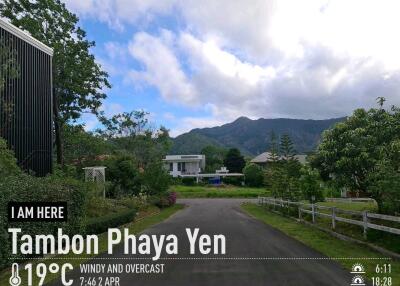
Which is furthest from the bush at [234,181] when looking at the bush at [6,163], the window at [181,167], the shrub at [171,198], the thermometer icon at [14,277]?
the thermometer icon at [14,277]

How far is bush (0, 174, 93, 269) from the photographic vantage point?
439 inches

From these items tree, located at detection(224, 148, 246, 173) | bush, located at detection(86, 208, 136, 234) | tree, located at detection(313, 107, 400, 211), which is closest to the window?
tree, located at detection(224, 148, 246, 173)

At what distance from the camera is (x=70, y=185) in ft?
53.0

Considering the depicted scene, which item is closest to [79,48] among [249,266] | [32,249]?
[32,249]

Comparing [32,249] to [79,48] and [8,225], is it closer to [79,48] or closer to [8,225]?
[8,225]

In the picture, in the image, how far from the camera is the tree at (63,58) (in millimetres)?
35906

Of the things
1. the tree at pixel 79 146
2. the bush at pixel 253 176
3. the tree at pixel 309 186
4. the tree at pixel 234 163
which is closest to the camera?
the tree at pixel 309 186

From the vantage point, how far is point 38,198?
1330 cm

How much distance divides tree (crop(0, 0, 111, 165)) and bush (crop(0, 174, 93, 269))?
2176cm

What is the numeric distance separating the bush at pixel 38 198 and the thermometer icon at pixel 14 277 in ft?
0.52

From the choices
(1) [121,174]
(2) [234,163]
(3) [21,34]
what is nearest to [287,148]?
(1) [121,174]

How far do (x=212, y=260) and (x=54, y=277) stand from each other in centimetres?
363

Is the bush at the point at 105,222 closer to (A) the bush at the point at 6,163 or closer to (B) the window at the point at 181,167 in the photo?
(A) the bush at the point at 6,163

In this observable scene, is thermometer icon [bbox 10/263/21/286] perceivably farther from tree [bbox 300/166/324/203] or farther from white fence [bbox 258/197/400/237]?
tree [bbox 300/166/324/203]
